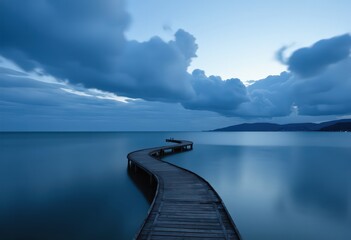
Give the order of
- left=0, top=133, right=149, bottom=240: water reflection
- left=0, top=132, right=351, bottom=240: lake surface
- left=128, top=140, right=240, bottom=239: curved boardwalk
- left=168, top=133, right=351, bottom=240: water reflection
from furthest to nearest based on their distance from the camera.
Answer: left=168, top=133, right=351, bottom=240: water reflection, left=0, top=132, right=351, bottom=240: lake surface, left=0, top=133, right=149, bottom=240: water reflection, left=128, top=140, right=240, bottom=239: curved boardwalk

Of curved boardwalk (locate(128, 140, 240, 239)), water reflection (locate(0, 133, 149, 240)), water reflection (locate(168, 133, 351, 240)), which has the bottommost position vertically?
water reflection (locate(0, 133, 149, 240))

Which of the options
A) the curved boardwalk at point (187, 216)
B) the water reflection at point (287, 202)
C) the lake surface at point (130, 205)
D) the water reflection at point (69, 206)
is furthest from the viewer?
the water reflection at point (287, 202)

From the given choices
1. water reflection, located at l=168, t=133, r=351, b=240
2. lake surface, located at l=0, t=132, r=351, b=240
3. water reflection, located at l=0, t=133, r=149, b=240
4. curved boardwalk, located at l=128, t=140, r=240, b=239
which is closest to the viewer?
curved boardwalk, located at l=128, t=140, r=240, b=239

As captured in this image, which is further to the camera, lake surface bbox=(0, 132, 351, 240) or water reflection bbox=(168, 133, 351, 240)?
water reflection bbox=(168, 133, 351, 240)

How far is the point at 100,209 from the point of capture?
42.5ft

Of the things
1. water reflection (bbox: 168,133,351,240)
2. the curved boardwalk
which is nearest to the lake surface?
water reflection (bbox: 168,133,351,240)

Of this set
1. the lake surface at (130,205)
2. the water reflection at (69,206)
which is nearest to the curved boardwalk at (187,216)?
the lake surface at (130,205)

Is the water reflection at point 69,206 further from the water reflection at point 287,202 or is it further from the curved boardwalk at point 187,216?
the water reflection at point 287,202

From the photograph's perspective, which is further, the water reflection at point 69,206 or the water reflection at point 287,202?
the water reflection at point 287,202

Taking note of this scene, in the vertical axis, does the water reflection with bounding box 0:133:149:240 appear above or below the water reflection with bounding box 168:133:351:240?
below

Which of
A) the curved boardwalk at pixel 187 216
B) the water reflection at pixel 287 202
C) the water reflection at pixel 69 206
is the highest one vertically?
the curved boardwalk at pixel 187 216

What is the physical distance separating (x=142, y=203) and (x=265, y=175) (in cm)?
1502

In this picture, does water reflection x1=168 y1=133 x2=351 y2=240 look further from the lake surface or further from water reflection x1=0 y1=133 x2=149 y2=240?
water reflection x1=0 y1=133 x2=149 y2=240

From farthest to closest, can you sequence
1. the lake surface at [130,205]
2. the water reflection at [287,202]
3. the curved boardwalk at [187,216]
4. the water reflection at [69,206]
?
the water reflection at [287,202] < the lake surface at [130,205] < the water reflection at [69,206] < the curved boardwalk at [187,216]
